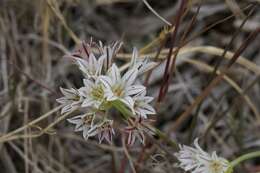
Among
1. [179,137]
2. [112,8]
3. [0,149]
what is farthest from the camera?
[112,8]

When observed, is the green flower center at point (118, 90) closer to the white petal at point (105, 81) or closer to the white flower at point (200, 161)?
the white petal at point (105, 81)

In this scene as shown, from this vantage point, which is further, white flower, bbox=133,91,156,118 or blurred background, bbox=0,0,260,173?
blurred background, bbox=0,0,260,173

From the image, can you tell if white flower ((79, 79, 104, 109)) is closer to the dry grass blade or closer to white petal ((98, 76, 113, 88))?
white petal ((98, 76, 113, 88))

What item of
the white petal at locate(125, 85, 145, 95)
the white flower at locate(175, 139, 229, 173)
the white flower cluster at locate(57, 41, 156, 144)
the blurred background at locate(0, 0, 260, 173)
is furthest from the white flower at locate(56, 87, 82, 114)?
the blurred background at locate(0, 0, 260, 173)

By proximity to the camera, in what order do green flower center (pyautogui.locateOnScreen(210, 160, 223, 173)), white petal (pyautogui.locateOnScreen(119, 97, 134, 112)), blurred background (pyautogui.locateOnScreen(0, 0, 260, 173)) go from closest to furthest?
white petal (pyautogui.locateOnScreen(119, 97, 134, 112)) < green flower center (pyautogui.locateOnScreen(210, 160, 223, 173)) < blurred background (pyautogui.locateOnScreen(0, 0, 260, 173))

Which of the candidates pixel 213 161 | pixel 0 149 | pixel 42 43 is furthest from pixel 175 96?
pixel 213 161

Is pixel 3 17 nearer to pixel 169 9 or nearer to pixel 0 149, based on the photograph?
pixel 0 149
